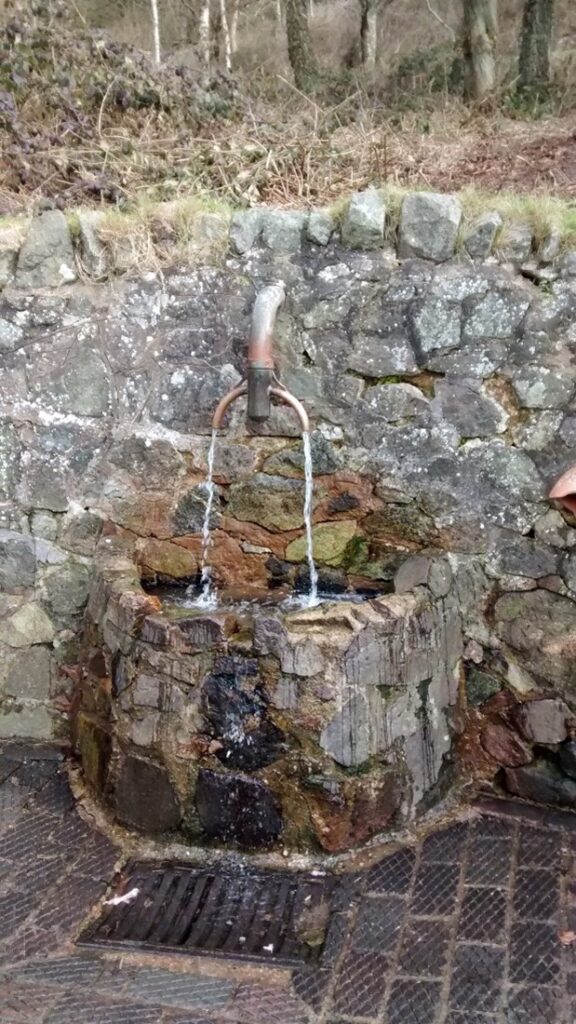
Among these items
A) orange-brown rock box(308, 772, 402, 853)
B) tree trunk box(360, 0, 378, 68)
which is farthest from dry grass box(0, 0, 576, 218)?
orange-brown rock box(308, 772, 402, 853)

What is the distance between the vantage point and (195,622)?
306 cm

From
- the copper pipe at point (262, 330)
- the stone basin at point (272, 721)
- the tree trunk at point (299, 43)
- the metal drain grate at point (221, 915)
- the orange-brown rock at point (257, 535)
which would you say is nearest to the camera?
the metal drain grate at point (221, 915)

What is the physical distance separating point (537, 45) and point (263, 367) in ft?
17.5

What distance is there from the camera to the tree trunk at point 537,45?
7035mm

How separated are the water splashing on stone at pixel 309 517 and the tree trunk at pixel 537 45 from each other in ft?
16.2

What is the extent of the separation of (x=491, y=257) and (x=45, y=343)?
1.83 metres

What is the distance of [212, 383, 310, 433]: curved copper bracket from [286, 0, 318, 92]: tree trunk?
499 centimetres

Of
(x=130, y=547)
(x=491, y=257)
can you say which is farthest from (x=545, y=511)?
(x=130, y=547)

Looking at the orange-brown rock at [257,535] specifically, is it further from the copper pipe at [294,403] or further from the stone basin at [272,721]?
the stone basin at [272,721]

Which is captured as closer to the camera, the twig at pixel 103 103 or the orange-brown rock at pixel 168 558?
the orange-brown rock at pixel 168 558

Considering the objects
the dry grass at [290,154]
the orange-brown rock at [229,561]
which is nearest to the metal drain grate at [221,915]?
the orange-brown rock at [229,561]

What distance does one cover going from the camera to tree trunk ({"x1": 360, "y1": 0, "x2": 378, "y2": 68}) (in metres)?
7.75

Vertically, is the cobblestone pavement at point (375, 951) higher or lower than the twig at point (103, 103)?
lower

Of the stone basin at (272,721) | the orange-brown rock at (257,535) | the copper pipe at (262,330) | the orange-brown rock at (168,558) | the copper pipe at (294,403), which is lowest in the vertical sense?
the stone basin at (272,721)
